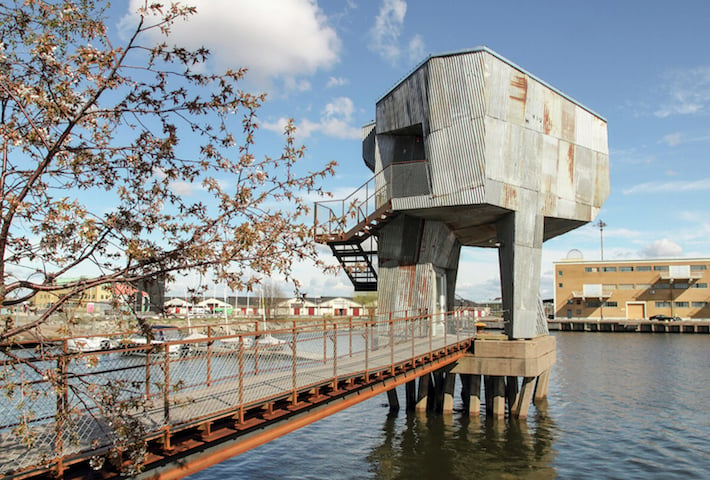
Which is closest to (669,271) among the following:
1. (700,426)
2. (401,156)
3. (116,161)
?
(700,426)

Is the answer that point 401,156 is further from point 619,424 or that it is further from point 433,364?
point 619,424

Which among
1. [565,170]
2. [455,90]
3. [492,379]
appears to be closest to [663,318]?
[565,170]

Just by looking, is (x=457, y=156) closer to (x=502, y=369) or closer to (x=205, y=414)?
(x=502, y=369)

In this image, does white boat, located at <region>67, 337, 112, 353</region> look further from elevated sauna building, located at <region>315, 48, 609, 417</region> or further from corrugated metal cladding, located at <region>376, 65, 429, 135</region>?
corrugated metal cladding, located at <region>376, 65, 429, 135</region>

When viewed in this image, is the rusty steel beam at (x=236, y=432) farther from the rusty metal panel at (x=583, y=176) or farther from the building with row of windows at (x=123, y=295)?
the rusty metal panel at (x=583, y=176)

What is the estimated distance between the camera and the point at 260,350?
430 inches

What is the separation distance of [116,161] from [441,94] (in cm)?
1532

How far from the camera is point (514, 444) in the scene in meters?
18.9

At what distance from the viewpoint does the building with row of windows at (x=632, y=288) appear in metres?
85.1

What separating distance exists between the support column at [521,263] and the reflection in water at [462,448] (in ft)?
12.3

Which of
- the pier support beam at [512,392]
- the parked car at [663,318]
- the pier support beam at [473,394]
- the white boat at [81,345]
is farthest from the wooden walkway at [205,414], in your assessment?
the parked car at [663,318]

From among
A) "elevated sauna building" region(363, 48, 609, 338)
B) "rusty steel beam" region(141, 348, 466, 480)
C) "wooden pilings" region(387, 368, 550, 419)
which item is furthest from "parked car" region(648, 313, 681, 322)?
"rusty steel beam" region(141, 348, 466, 480)

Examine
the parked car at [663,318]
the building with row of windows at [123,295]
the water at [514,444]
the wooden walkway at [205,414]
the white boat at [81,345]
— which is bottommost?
the water at [514,444]

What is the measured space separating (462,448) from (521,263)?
7563mm
